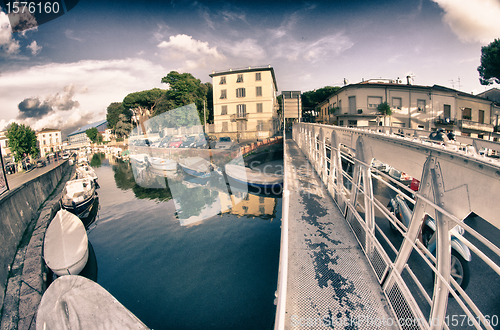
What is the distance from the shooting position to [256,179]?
491 inches

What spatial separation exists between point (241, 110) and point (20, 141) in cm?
2599

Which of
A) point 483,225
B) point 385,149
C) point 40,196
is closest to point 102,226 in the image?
point 40,196

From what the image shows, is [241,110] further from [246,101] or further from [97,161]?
[97,161]

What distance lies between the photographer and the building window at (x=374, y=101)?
24.4 meters

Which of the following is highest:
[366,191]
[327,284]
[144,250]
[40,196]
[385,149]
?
[385,149]

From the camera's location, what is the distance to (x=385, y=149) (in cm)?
262

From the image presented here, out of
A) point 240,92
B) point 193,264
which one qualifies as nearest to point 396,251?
point 193,264

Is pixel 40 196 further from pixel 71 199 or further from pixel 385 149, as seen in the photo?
pixel 385 149

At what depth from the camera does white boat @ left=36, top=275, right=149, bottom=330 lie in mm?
4199

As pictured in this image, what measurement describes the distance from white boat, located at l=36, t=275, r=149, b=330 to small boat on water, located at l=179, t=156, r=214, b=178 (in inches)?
466

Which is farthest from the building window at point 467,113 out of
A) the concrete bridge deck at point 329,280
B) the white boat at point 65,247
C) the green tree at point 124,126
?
the green tree at point 124,126

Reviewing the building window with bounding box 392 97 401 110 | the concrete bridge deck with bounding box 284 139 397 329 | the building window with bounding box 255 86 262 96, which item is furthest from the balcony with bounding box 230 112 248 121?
the concrete bridge deck with bounding box 284 139 397 329

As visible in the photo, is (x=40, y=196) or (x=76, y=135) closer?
(x=40, y=196)

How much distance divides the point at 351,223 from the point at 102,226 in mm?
11646
